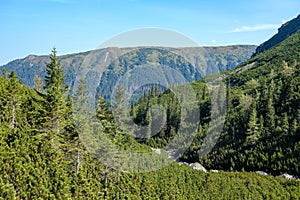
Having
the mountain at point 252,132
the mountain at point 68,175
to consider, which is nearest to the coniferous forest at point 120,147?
the mountain at point 68,175

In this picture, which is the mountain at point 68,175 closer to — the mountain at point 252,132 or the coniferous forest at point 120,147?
the coniferous forest at point 120,147

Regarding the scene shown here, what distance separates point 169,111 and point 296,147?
2424 inches

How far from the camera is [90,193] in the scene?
2739 centimetres

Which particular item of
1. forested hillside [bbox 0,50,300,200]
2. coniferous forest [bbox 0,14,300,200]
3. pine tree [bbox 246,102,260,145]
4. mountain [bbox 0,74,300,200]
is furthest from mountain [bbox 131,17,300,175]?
mountain [bbox 0,74,300,200]

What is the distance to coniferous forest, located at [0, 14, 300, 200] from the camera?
24.3 m

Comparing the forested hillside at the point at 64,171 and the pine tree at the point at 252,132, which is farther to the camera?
the pine tree at the point at 252,132

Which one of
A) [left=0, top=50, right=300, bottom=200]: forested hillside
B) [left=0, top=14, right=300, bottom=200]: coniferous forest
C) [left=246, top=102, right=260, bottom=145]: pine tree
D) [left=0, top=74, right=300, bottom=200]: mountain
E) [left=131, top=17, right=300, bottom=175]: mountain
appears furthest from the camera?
[left=246, top=102, right=260, bottom=145]: pine tree

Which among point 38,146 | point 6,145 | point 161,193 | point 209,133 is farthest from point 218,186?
point 209,133

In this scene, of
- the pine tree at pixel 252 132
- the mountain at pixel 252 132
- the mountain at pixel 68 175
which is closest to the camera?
the mountain at pixel 68 175

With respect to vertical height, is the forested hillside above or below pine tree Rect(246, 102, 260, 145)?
above

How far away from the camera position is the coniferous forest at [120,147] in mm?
24328

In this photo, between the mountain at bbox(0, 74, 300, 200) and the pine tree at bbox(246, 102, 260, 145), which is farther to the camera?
the pine tree at bbox(246, 102, 260, 145)

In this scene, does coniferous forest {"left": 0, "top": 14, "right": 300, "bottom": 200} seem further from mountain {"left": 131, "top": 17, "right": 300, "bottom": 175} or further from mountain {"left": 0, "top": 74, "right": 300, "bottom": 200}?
mountain {"left": 131, "top": 17, "right": 300, "bottom": 175}

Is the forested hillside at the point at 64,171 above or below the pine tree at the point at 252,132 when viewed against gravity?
above
